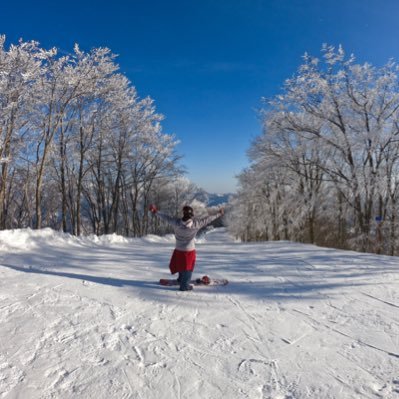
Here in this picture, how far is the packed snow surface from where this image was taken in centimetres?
259

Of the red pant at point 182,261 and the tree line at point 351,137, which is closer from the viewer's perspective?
the red pant at point 182,261

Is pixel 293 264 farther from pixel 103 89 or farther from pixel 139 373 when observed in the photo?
pixel 103 89

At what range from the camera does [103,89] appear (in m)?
15.7

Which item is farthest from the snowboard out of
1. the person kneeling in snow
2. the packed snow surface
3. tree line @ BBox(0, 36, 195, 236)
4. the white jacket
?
tree line @ BBox(0, 36, 195, 236)

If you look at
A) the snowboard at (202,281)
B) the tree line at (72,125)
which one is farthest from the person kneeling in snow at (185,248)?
the tree line at (72,125)

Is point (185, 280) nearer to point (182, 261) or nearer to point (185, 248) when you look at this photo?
point (182, 261)

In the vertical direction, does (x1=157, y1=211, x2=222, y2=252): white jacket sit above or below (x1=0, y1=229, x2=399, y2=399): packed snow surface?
above

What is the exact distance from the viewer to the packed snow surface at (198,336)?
259 cm

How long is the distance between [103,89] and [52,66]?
268 centimetres

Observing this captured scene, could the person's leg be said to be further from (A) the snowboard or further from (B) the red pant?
(A) the snowboard

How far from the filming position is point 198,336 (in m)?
3.56

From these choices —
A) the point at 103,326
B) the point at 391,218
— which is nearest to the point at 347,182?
the point at 391,218

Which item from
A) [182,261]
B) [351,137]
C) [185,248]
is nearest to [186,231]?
[185,248]

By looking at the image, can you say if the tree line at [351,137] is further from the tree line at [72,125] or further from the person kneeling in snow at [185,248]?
the person kneeling in snow at [185,248]
